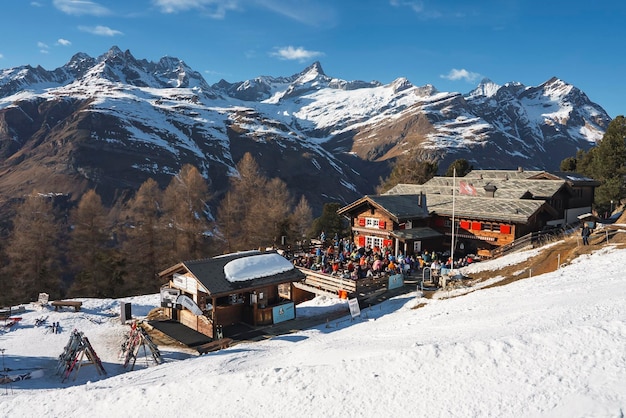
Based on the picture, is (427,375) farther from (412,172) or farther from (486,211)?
(412,172)

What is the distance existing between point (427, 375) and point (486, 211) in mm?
27072

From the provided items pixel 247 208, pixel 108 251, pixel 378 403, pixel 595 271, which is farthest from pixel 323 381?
pixel 247 208

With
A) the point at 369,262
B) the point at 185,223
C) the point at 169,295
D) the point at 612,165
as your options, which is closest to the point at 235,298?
the point at 169,295

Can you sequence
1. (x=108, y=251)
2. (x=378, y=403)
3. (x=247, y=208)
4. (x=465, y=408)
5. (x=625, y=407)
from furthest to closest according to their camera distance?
(x=247, y=208)
(x=108, y=251)
(x=378, y=403)
(x=465, y=408)
(x=625, y=407)

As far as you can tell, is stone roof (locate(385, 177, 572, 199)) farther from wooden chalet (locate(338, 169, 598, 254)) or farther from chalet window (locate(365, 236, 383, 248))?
chalet window (locate(365, 236, 383, 248))

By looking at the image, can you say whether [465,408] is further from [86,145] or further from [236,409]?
[86,145]

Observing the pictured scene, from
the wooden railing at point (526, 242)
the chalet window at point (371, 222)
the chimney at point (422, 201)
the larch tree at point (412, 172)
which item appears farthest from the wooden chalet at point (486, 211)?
the larch tree at point (412, 172)

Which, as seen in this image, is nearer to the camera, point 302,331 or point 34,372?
point 34,372

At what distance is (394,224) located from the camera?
3644 cm

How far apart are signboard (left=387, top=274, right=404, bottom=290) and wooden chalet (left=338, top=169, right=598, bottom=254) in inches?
248

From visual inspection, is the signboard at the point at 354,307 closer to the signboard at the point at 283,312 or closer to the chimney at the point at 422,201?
the signboard at the point at 283,312

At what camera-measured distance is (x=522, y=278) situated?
24.0m

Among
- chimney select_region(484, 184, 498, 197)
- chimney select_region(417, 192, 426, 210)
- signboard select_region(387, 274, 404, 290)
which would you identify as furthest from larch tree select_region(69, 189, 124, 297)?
chimney select_region(484, 184, 498, 197)

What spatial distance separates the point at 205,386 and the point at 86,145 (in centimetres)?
12725
